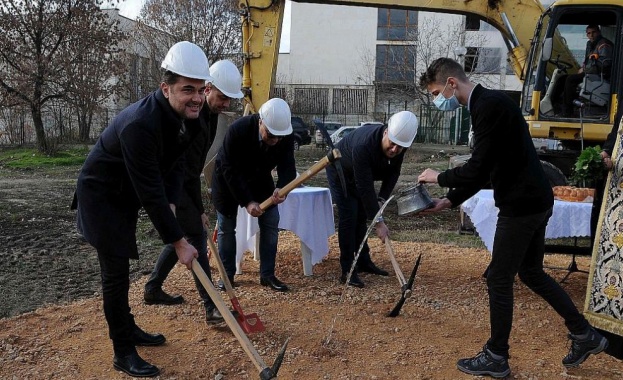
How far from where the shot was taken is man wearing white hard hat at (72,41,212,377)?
3088 mm

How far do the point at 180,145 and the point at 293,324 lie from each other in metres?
1.77

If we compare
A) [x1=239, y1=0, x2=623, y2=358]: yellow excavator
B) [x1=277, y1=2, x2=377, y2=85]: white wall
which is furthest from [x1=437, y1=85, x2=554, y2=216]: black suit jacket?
[x1=277, y1=2, x2=377, y2=85]: white wall

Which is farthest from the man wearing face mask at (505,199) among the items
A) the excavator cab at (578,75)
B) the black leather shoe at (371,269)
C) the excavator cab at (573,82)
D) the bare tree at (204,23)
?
the bare tree at (204,23)

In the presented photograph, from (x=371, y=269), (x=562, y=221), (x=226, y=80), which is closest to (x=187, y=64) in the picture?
(x=226, y=80)

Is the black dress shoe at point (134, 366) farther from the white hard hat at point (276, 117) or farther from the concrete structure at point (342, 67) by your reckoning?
the concrete structure at point (342, 67)

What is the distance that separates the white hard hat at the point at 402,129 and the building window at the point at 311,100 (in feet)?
95.4

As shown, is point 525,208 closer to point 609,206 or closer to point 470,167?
point 470,167

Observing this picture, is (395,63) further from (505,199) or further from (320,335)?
(505,199)

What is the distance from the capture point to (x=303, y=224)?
19.2 ft

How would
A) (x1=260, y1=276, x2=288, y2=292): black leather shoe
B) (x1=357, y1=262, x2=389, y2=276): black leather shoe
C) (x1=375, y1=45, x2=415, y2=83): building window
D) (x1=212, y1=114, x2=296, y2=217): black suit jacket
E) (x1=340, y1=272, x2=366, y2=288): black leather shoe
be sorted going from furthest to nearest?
(x1=375, y1=45, x2=415, y2=83): building window
(x1=357, y1=262, x2=389, y2=276): black leather shoe
(x1=340, y1=272, x2=366, y2=288): black leather shoe
(x1=260, y1=276, x2=288, y2=292): black leather shoe
(x1=212, y1=114, x2=296, y2=217): black suit jacket

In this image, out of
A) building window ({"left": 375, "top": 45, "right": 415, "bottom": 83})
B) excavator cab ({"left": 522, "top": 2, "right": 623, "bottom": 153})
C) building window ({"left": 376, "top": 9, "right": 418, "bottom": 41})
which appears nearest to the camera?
excavator cab ({"left": 522, "top": 2, "right": 623, "bottom": 153})

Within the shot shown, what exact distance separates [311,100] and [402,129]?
2994cm

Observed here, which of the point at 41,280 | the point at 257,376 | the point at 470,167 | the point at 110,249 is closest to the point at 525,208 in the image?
the point at 470,167

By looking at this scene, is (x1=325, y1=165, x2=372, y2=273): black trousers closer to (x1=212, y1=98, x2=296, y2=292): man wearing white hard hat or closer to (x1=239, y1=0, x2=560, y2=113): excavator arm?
(x1=212, y1=98, x2=296, y2=292): man wearing white hard hat
